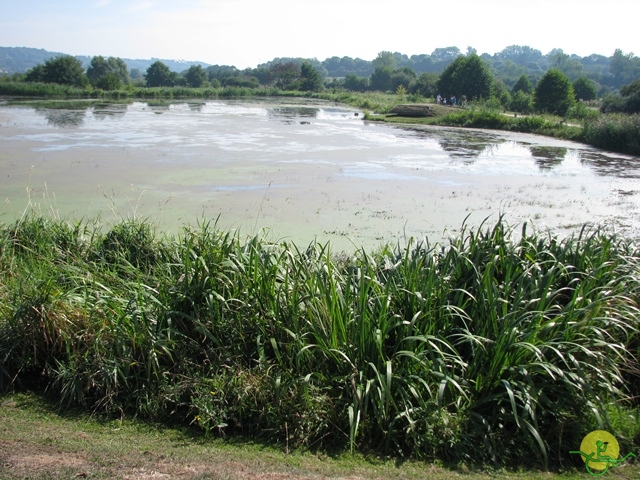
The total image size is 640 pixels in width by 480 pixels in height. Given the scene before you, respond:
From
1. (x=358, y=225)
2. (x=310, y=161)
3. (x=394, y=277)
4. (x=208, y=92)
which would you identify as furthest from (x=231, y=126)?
(x=208, y=92)

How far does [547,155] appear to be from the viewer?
1848cm

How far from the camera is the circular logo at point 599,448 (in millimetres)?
2910

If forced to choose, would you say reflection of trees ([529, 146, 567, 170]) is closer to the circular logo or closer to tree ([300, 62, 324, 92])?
the circular logo

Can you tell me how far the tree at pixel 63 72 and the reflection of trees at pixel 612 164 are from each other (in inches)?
1925

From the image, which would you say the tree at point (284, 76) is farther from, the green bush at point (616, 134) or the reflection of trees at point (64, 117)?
the green bush at point (616, 134)

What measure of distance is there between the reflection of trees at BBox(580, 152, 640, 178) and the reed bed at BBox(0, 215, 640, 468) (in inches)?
477

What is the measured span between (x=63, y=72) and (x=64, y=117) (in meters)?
32.6

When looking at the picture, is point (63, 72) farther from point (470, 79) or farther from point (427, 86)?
point (470, 79)

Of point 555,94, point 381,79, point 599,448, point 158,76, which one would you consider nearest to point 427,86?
point 555,94

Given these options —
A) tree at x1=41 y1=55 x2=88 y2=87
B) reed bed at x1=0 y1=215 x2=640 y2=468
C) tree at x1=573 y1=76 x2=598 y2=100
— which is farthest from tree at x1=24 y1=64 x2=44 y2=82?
reed bed at x1=0 y1=215 x2=640 y2=468

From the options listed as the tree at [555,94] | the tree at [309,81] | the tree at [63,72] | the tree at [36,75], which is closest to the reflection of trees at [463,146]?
the tree at [555,94]

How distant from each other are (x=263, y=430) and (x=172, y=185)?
28.0ft

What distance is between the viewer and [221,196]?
395 inches

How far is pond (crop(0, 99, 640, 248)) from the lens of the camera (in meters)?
8.48
